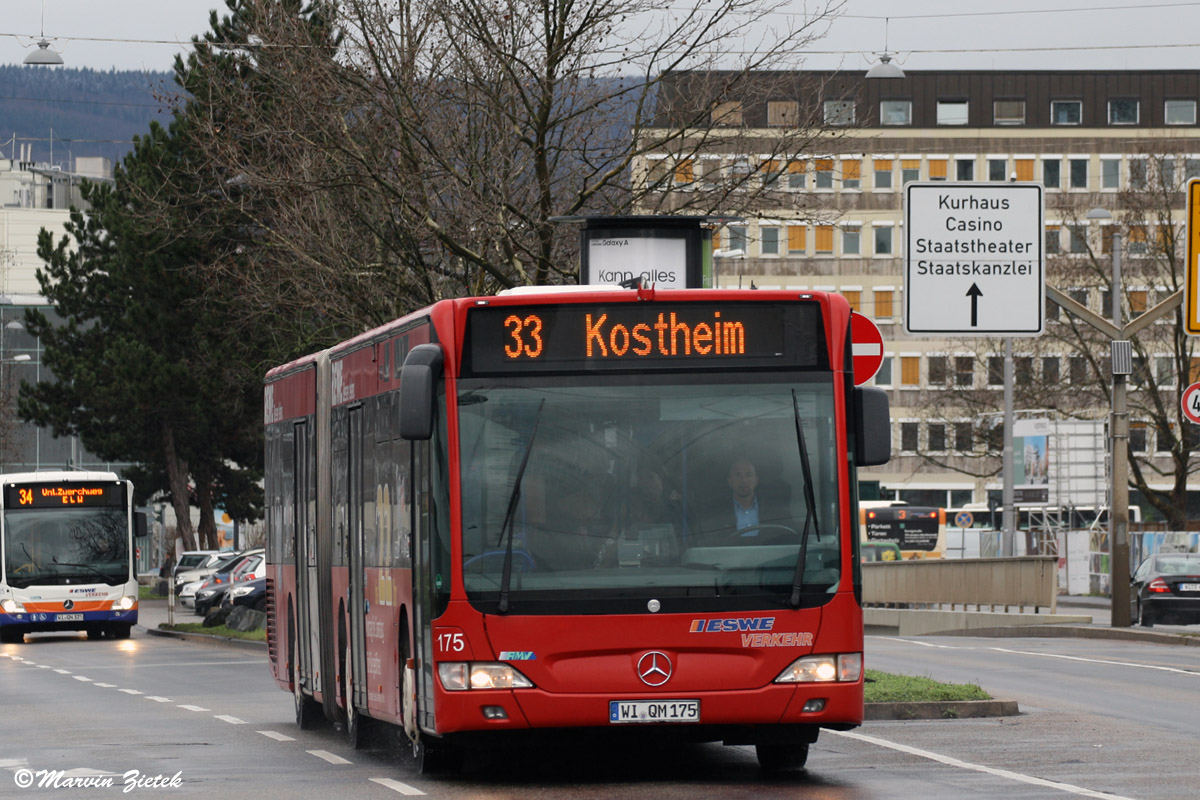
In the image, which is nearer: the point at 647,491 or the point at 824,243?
the point at 647,491

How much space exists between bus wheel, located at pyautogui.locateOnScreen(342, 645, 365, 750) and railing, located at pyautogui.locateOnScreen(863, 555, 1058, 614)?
2832 cm

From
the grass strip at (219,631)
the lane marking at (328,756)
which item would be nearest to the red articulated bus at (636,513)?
the lane marking at (328,756)

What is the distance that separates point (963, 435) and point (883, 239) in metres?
35.3

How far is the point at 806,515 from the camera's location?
1255 centimetres

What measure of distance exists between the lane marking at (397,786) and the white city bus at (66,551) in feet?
99.7

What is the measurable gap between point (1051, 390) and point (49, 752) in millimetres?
48610

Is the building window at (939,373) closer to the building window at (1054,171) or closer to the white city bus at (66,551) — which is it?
the building window at (1054,171)

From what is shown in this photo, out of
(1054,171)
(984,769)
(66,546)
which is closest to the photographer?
(984,769)

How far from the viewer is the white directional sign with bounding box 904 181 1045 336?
23688 mm

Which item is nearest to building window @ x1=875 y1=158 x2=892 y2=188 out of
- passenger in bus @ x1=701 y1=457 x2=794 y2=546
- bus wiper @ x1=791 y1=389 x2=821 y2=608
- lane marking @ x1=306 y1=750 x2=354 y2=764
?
lane marking @ x1=306 y1=750 x2=354 y2=764

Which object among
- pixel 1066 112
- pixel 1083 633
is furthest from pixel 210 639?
pixel 1066 112

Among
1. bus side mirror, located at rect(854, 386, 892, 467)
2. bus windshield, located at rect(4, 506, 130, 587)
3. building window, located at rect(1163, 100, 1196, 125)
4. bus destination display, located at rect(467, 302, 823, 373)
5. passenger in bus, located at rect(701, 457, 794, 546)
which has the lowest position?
bus windshield, located at rect(4, 506, 130, 587)

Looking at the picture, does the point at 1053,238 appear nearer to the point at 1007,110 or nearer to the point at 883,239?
the point at 1007,110

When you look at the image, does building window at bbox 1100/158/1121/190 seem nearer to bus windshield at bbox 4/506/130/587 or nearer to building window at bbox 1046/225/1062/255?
building window at bbox 1046/225/1062/255
